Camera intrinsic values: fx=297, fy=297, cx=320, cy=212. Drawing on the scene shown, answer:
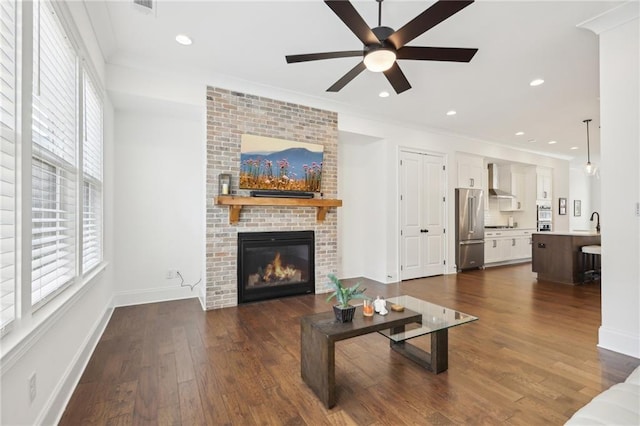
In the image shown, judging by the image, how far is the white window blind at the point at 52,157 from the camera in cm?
173

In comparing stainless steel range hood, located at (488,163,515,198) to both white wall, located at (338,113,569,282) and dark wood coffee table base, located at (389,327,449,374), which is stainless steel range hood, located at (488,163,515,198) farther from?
dark wood coffee table base, located at (389,327,449,374)

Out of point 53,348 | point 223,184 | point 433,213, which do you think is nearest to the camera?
point 53,348

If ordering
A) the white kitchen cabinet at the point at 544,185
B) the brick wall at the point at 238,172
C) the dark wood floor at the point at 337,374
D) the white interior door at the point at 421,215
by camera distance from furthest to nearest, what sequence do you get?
the white kitchen cabinet at the point at 544,185 → the white interior door at the point at 421,215 → the brick wall at the point at 238,172 → the dark wood floor at the point at 337,374

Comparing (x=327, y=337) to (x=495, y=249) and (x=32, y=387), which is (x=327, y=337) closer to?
(x=32, y=387)

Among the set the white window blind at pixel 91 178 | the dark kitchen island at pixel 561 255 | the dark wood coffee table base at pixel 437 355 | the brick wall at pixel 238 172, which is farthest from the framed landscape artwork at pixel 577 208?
the white window blind at pixel 91 178

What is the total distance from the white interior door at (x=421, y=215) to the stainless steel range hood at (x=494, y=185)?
8.23 ft

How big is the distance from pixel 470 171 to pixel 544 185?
3.28 m

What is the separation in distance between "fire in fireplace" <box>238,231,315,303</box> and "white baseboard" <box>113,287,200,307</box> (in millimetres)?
922

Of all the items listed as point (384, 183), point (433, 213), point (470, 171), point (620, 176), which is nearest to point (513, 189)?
point (470, 171)

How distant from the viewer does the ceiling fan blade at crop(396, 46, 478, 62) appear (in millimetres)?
2266

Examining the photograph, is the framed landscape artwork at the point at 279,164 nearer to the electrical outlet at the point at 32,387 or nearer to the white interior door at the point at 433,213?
the white interior door at the point at 433,213

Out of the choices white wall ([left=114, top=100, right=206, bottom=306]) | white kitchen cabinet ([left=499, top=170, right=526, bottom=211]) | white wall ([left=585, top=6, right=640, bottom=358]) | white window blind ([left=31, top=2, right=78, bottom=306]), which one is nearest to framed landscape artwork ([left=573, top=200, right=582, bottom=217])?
white kitchen cabinet ([left=499, top=170, right=526, bottom=211])

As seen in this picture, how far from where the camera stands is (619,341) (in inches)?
102

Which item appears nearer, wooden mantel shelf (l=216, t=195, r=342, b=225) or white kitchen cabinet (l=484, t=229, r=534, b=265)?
wooden mantel shelf (l=216, t=195, r=342, b=225)
